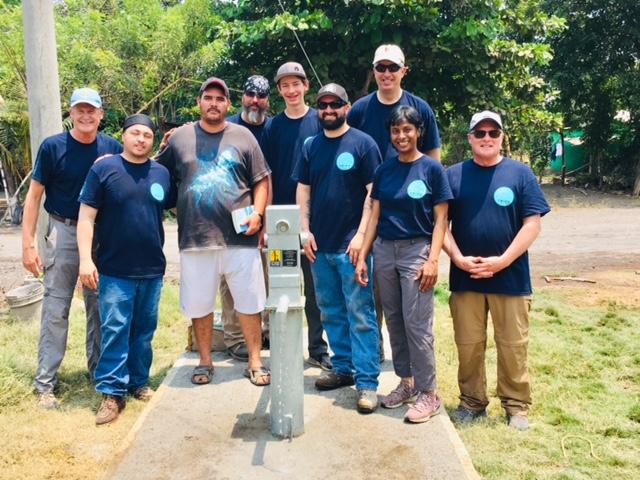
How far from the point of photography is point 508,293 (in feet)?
12.8

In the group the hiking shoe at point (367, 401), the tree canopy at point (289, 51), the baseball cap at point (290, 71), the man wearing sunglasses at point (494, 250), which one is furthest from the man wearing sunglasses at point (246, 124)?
the tree canopy at point (289, 51)

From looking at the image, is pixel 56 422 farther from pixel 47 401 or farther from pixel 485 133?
pixel 485 133

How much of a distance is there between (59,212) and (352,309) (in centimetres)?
208

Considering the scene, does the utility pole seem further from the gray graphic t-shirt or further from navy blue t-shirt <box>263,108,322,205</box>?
navy blue t-shirt <box>263,108,322,205</box>

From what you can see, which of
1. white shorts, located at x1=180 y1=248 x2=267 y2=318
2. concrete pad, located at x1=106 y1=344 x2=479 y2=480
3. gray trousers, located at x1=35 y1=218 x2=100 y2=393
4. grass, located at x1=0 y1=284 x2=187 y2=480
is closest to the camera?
concrete pad, located at x1=106 y1=344 x2=479 y2=480

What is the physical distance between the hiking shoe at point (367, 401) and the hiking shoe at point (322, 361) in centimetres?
71

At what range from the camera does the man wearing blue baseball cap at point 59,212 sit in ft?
13.9

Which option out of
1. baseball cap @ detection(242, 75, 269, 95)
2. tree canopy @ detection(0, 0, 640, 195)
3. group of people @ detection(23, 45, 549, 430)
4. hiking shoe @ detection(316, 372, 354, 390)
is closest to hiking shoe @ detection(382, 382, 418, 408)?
group of people @ detection(23, 45, 549, 430)

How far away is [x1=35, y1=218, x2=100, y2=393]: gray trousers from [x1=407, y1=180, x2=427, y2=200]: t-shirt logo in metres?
2.27

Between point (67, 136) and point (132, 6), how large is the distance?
993cm

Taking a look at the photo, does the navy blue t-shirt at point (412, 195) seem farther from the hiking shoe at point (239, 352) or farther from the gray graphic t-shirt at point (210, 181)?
the hiking shoe at point (239, 352)

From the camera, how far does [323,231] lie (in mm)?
3959

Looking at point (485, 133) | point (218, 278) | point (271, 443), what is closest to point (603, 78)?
point (485, 133)

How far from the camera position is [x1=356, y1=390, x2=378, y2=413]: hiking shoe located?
151 inches
